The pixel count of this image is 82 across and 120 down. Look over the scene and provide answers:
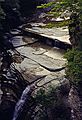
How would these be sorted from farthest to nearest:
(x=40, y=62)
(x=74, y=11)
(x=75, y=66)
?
(x=40, y=62) → (x=74, y=11) → (x=75, y=66)

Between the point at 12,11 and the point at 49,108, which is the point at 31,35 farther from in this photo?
the point at 49,108

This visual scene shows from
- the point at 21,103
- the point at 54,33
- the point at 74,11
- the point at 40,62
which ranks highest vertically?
the point at 74,11

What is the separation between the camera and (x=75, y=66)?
7.84 m

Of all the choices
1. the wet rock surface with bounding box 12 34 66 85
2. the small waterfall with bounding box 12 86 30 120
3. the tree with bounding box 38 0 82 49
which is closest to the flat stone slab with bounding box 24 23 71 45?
the wet rock surface with bounding box 12 34 66 85

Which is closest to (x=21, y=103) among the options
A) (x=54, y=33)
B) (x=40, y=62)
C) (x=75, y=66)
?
(x=40, y=62)

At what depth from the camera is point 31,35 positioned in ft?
38.6

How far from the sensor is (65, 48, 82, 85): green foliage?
7.73m

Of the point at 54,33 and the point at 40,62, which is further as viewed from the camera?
the point at 54,33

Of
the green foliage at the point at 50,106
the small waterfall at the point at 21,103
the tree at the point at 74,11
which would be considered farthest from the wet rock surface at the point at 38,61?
the tree at the point at 74,11

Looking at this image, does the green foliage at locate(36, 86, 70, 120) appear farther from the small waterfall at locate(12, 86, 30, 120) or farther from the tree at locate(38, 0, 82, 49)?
the tree at locate(38, 0, 82, 49)

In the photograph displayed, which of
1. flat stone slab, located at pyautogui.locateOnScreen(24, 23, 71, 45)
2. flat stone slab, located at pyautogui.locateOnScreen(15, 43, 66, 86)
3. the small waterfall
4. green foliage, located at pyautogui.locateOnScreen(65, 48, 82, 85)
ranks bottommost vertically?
the small waterfall

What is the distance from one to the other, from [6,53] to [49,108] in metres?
3.37

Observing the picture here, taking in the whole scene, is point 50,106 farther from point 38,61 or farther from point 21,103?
point 38,61

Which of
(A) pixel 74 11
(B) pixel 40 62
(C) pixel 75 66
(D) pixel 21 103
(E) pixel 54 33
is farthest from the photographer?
(E) pixel 54 33
